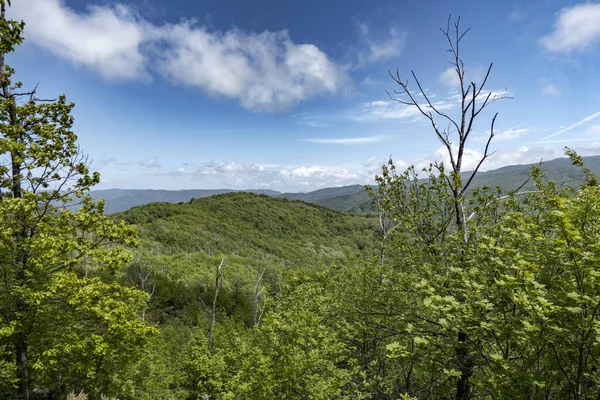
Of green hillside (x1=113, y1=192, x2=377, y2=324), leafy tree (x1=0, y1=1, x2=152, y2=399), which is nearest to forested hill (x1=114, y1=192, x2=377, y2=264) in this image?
green hillside (x1=113, y1=192, x2=377, y2=324)

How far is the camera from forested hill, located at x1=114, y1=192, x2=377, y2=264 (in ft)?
366

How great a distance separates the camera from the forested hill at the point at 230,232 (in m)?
112

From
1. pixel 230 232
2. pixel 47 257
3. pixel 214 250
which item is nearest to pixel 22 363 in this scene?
pixel 47 257

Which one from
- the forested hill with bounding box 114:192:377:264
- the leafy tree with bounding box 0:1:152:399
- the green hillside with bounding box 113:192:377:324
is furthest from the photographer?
the forested hill with bounding box 114:192:377:264

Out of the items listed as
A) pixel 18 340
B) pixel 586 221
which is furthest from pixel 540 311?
pixel 18 340

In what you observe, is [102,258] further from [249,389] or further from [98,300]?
[249,389]

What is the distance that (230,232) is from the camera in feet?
481

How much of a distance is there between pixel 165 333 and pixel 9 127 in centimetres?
2927

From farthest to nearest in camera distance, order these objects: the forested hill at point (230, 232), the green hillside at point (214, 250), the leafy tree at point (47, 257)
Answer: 1. the forested hill at point (230, 232)
2. the green hillside at point (214, 250)
3. the leafy tree at point (47, 257)

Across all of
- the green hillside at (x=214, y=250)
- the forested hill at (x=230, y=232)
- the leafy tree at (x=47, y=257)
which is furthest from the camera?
the forested hill at (x=230, y=232)

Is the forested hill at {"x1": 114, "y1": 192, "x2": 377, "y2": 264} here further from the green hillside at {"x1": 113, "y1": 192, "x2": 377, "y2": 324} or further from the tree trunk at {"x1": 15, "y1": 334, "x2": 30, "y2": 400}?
the tree trunk at {"x1": 15, "y1": 334, "x2": 30, "y2": 400}

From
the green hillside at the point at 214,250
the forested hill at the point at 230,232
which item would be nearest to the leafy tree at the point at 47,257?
the green hillside at the point at 214,250

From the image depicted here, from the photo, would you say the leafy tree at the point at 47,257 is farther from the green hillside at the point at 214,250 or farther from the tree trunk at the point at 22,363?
the green hillside at the point at 214,250

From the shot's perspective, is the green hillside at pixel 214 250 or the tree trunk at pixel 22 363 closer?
the tree trunk at pixel 22 363
